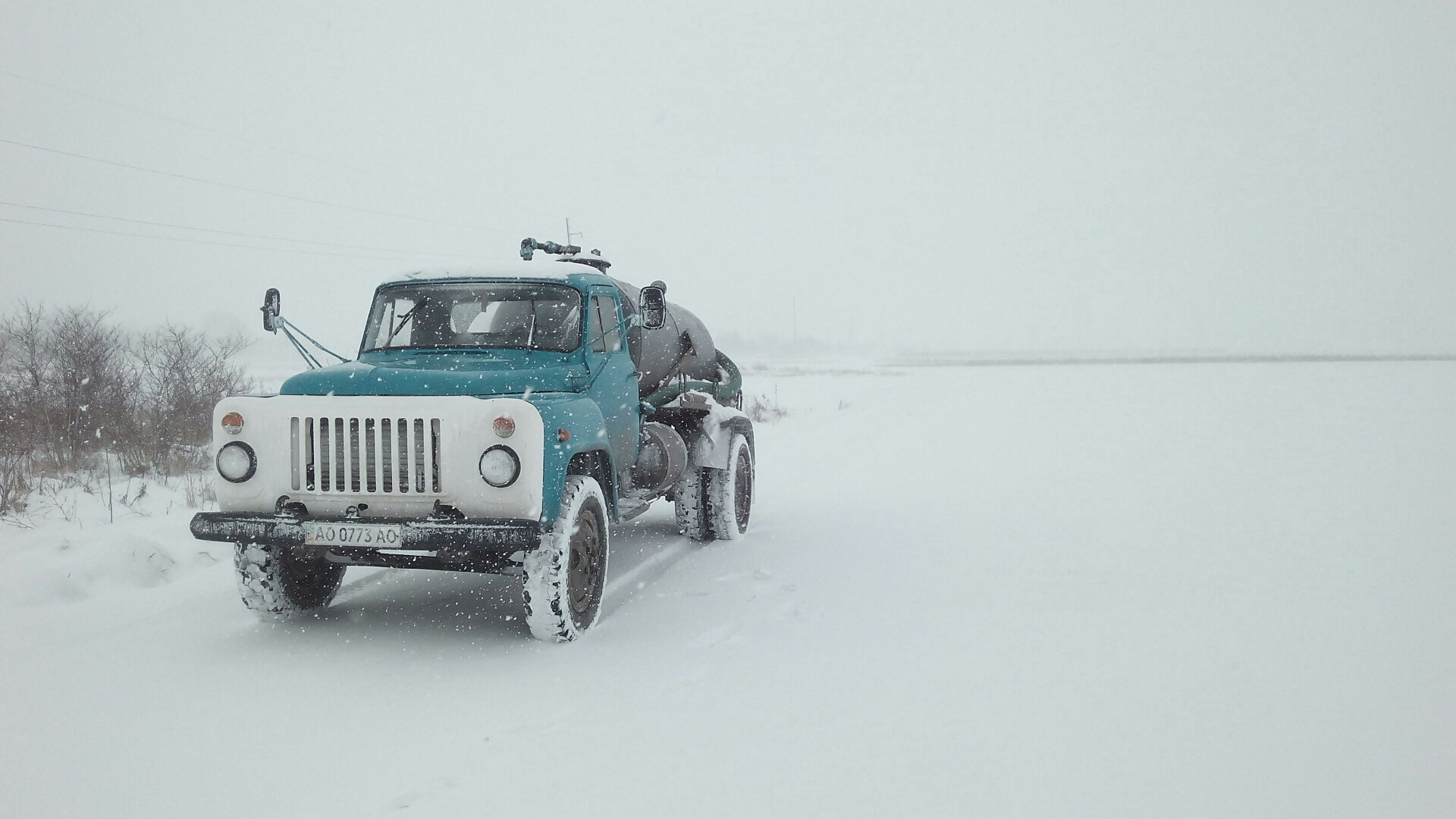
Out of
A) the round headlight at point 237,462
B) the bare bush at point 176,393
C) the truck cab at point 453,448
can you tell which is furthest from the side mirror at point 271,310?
the bare bush at point 176,393

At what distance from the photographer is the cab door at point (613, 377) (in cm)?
651

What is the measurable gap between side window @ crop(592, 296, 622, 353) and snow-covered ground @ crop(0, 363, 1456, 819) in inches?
70.7

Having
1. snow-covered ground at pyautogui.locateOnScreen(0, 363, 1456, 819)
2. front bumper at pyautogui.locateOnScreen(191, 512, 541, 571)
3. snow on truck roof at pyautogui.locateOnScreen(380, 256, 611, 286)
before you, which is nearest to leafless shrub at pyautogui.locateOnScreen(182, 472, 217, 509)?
snow-covered ground at pyautogui.locateOnScreen(0, 363, 1456, 819)

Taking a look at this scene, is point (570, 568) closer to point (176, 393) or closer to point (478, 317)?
point (478, 317)

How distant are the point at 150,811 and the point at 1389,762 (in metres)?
4.75

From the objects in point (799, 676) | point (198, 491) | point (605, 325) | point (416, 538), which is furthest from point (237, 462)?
point (198, 491)

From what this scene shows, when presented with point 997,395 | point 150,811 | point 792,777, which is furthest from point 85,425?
point 997,395

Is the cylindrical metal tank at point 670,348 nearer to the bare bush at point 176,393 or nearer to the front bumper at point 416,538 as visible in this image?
the front bumper at point 416,538

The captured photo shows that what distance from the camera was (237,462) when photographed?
5.05 metres

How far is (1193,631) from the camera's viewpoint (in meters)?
5.22

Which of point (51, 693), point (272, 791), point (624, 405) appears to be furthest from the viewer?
point (624, 405)

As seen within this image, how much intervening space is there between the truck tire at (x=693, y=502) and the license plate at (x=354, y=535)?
3840 millimetres

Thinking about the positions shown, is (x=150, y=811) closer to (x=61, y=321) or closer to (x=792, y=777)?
(x=792, y=777)

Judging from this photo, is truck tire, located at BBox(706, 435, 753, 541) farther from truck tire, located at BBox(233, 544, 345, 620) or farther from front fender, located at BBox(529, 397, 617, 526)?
truck tire, located at BBox(233, 544, 345, 620)
